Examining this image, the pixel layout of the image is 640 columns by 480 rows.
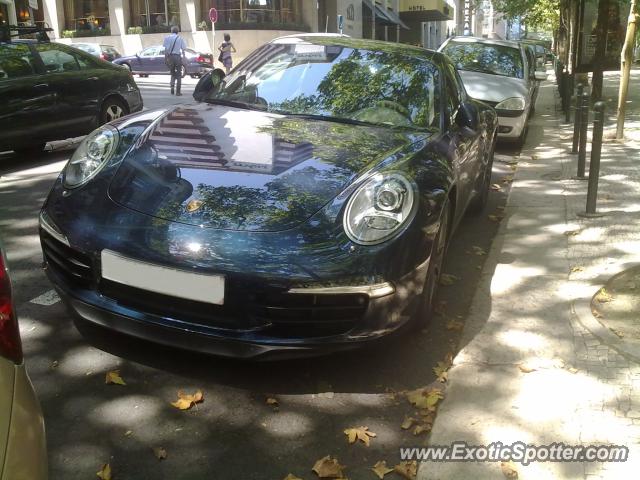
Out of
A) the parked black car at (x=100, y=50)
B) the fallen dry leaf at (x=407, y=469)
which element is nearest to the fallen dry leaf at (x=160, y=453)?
the fallen dry leaf at (x=407, y=469)

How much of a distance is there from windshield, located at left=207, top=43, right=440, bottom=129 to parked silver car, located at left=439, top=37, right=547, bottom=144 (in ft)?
16.3

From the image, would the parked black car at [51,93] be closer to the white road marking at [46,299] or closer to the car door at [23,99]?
the car door at [23,99]

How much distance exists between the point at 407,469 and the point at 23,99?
6651 mm

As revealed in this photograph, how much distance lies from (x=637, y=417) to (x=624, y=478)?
456 mm

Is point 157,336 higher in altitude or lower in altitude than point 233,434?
higher

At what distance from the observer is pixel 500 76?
9.78 meters

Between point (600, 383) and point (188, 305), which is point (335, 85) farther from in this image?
point (600, 383)

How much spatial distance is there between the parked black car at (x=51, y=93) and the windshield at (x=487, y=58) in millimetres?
5138

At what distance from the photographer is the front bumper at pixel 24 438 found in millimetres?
1429

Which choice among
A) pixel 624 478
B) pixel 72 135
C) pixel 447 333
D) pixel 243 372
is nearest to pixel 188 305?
pixel 243 372

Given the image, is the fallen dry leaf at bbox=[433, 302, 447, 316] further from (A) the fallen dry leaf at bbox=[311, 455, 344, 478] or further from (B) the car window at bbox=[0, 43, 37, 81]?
(B) the car window at bbox=[0, 43, 37, 81]

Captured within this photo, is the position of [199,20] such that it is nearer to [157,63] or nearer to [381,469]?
[157,63]

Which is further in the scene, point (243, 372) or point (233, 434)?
point (243, 372)

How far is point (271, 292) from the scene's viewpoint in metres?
2.72
